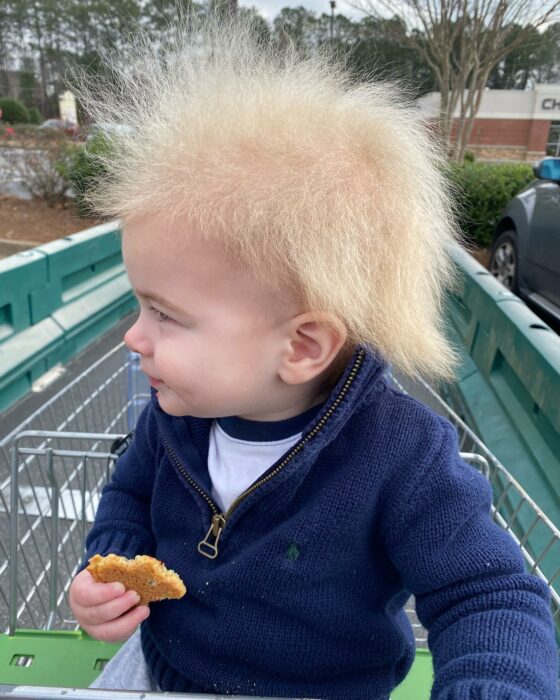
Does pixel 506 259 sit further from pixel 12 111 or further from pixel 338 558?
pixel 12 111

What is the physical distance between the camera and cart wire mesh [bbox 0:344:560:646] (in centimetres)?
167

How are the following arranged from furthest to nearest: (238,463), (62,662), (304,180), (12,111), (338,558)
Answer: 1. (12,111)
2. (62,662)
3. (238,463)
4. (338,558)
5. (304,180)

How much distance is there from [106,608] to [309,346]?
26.9 inches

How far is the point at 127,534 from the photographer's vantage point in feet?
4.96

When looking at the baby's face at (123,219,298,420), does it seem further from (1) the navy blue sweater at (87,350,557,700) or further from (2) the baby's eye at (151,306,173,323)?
(1) the navy blue sweater at (87,350,557,700)

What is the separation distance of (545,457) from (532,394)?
301 mm

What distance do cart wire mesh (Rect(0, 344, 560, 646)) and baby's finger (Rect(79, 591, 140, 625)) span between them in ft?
1.55

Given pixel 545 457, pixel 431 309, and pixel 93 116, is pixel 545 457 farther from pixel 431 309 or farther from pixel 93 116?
pixel 93 116

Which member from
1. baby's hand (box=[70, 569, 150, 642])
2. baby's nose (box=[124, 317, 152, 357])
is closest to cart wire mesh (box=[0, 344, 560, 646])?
baby's hand (box=[70, 569, 150, 642])

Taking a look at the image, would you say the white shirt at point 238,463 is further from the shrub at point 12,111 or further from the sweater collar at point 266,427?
the shrub at point 12,111

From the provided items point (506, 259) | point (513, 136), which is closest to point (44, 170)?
point (506, 259)

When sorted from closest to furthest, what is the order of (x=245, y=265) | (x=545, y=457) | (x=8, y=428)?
1. (x=245, y=265)
2. (x=545, y=457)
3. (x=8, y=428)

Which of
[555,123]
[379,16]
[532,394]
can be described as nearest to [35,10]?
[379,16]

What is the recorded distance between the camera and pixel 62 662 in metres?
1.78
